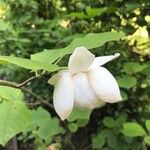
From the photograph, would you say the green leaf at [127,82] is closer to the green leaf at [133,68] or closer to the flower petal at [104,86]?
the green leaf at [133,68]

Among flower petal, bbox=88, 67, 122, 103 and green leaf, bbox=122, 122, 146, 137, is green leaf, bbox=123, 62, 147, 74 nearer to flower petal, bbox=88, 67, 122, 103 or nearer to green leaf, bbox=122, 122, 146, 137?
green leaf, bbox=122, 122, 146, 137

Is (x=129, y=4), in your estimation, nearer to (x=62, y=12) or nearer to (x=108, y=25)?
(x=108, y=25)

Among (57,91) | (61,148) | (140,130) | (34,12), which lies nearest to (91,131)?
(61,148)

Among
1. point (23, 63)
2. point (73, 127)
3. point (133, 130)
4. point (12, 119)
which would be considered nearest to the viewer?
point (23, 63)

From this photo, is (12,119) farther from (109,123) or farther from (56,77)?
(109,123)

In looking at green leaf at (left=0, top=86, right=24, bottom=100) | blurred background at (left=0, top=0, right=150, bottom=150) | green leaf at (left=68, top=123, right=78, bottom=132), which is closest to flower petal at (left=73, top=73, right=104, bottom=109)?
green leaf at (left=0, top=86, right=24, bottom=100)

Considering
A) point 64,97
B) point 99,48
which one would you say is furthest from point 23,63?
point 99,48
